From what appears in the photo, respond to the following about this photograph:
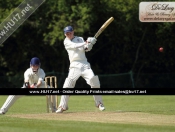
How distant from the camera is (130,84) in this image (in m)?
30.0

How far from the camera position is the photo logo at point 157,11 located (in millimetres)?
28297

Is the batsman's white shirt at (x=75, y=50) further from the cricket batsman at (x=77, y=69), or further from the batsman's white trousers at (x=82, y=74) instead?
the batsman's white trousers at (x=82, y=74)

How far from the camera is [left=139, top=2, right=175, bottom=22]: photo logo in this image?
2830 centimetres

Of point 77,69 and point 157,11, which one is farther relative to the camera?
point 157,11

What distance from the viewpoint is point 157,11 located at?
28.3 metres

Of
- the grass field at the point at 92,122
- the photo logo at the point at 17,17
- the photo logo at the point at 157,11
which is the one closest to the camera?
the grass field at the point at 92,122

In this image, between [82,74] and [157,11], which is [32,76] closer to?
[82,74]

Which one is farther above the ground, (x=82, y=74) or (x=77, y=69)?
(x=77, y=69)

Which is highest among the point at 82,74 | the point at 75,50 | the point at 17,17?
Answer: the point at 17,17

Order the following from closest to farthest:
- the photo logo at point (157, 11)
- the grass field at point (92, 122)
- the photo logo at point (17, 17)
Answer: the grass field at point (92, 122)
the photo logo at point (157, 11)
the photo logo at point (17, 17)

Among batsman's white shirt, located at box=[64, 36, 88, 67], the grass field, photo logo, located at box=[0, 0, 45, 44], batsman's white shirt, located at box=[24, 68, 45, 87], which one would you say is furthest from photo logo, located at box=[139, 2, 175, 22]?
the grass field

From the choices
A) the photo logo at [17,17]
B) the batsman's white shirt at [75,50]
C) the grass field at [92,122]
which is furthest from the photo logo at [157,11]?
the grass field at [92,122]

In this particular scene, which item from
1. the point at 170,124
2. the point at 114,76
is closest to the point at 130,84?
the point at 114,76

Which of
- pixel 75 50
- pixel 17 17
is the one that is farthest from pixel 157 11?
pixel 75 50
